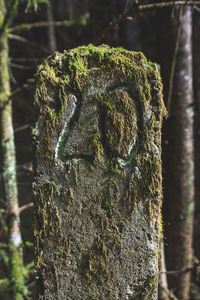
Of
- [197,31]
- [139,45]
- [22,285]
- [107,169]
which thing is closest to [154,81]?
[107,169]

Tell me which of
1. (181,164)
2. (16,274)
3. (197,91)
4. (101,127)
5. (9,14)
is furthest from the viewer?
(197,91)

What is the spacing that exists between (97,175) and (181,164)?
5.90 feet

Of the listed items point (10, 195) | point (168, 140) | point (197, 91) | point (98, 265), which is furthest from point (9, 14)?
point (197, 91)

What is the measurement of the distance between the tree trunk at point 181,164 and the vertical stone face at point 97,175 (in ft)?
5.33

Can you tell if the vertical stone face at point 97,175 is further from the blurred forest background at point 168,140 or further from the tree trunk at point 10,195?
the tree trunk at point 10,195

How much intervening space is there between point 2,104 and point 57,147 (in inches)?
55.3

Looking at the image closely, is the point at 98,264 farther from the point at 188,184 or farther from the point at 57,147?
the point at 188,184

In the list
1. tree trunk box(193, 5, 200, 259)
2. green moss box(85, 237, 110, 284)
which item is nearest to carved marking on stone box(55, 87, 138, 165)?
green moss box(85, 237, 110, 284)

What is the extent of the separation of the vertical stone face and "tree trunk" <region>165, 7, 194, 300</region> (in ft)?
5.33

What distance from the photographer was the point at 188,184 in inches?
113

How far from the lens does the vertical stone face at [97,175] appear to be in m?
1.22

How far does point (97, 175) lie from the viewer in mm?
1232

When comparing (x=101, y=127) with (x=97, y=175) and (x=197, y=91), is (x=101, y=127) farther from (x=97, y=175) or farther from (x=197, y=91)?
(x=197, y=91)

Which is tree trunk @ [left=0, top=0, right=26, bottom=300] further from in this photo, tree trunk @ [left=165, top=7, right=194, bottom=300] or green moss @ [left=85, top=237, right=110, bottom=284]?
tree trunk @ [left=165, top=7, right=194, bottom=300]
